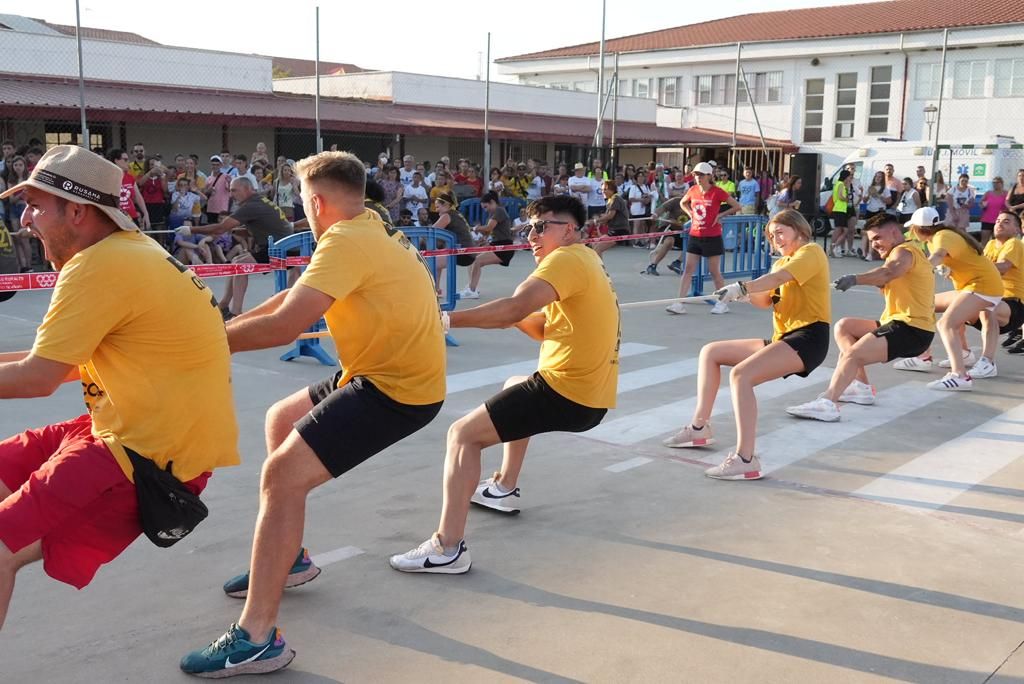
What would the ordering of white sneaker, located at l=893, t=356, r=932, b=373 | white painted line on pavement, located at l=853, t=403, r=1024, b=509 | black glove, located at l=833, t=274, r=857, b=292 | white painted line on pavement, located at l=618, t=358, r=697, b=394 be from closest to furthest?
white painted line on pavement, located at l=853, t=403, r=1024, b=509 < black glove, located at l=833, t=274, r=857, b=292 < white painted line on pavement, located at l=618, t=358, r=697, b=394 < white sneaker, located at l=893, t=356, r=932, b=373

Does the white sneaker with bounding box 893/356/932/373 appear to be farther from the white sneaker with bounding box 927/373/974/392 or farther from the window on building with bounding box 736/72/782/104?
the window on building with bounding box 736/72/782/104

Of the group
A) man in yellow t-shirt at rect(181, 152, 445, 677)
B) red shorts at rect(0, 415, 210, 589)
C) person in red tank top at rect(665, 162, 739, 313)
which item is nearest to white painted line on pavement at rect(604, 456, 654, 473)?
man in yellow t-shirt at rect(181, 152, 445, 677)

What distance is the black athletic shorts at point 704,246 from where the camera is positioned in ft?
44.5

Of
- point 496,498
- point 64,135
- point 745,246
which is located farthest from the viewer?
point 64,135

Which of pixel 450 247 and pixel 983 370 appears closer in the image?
pixel 983 370

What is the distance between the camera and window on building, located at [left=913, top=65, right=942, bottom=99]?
3956 centimetres

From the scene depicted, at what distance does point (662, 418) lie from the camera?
25.1 feet

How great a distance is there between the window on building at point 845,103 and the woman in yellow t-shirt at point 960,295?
34950mm

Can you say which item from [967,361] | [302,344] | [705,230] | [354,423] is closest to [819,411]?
[967,361]

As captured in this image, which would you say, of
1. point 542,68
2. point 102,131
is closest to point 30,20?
point 102,131

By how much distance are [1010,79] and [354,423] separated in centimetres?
3984

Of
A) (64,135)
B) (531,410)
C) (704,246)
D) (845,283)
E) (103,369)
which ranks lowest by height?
(531,410)

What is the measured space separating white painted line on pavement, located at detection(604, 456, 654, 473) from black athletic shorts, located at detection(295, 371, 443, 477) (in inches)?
99.9

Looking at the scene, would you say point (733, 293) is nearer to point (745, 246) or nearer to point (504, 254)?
point (504, 254)
